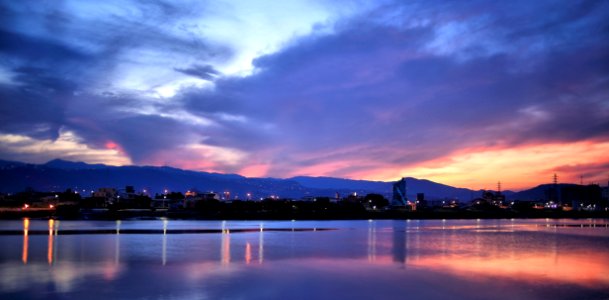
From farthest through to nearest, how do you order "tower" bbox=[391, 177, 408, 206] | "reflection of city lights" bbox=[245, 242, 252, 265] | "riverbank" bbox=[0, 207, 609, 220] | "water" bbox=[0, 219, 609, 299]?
1. "tower" bbox=[391, 177, 408, 206]
2. "riverbank" bbox=[0, 207, 609, 220]
3. "reflection of city lights" bbox=[245, 242, 252, 265]
4. "water" bbox=[0, 219, 609, 299]

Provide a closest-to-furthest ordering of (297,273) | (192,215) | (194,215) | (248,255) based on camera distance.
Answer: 1. (297,273)
2. (248,255)
3. (194,215)
4. (192,215)

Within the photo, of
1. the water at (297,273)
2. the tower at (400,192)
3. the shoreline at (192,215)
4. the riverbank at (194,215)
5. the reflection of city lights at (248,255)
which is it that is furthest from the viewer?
the tower at (400,192)

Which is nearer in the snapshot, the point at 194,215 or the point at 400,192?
the point at 194,215

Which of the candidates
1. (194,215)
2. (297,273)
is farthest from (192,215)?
(297,273)

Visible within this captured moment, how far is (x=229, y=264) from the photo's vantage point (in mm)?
24109

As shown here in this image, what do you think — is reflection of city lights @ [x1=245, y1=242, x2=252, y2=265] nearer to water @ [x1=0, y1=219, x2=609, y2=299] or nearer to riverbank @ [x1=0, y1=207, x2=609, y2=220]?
water @ [x1=0, y1=219, x2=609, y2=299]

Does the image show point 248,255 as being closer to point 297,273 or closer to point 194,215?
point 297,273

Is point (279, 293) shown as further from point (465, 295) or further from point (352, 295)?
point (465, 295)

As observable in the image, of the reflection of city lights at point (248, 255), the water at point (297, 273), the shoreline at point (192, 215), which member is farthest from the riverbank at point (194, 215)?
the water at point (297, 273)

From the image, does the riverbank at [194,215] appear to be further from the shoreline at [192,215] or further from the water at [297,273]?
the water at [297,273]

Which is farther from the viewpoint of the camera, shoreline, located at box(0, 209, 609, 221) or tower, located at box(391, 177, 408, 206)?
tower, located at box(391, 177, 408, 206)

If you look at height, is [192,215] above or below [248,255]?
below

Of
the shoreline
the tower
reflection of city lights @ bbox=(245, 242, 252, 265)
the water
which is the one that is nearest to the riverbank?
the shoreline

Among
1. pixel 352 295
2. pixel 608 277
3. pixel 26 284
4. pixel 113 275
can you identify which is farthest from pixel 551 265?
pixel 26 284
